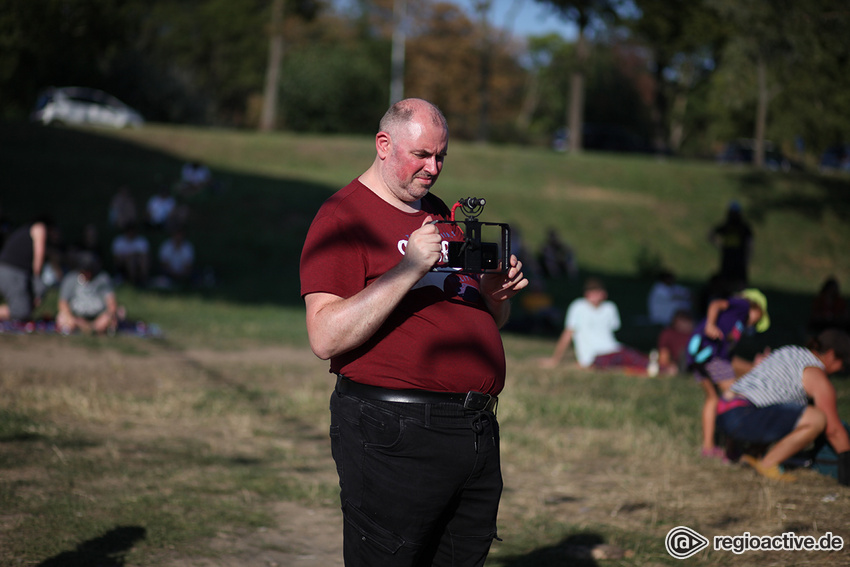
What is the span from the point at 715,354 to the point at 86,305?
906 cm

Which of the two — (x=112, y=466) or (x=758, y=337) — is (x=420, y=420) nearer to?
(x=112, y=466)

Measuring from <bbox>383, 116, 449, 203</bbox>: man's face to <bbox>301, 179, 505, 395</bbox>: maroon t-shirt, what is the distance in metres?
0.09

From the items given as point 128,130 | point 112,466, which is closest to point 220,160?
point 128,130

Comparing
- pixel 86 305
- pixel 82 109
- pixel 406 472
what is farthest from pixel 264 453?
pixel 82 109

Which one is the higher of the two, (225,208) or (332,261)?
(225,208)

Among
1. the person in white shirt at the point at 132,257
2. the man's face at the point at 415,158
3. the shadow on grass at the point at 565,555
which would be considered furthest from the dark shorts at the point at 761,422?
the person in white shirt at the point at 132,257

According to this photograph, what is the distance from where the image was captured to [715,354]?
280 inches

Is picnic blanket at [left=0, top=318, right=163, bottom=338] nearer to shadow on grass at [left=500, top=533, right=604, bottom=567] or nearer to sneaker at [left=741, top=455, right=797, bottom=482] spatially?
shadow on grass at [left=500, top=533, right=604, bottom=567]

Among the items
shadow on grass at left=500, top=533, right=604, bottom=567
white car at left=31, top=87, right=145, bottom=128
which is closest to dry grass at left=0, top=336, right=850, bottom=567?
shadow on grass at left=500, top=533, right=604, bottom=567

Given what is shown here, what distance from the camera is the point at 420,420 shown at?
285 cm

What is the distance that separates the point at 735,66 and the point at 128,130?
21468mm

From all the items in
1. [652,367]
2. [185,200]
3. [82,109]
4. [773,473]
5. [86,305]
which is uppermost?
[82,109]

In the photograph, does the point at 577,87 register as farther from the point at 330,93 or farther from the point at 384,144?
the point at 384,144

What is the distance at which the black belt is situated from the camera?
286 cm
